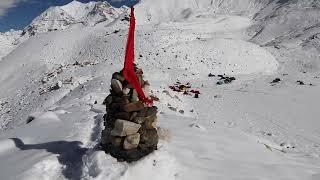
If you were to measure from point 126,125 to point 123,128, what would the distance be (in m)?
0.16

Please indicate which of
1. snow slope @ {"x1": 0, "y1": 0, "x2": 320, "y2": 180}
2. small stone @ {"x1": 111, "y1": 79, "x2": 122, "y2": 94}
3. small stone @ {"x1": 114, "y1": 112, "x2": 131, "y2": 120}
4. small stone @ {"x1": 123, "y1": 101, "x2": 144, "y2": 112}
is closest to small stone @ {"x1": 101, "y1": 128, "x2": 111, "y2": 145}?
snow slope @ {"x1": 0, "y1": 0, "x2": 320, "y2": 180}

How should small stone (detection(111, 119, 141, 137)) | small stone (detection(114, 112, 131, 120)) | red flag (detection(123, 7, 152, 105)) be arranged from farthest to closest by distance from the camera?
small stone (detection(114, 112, 131, 120))
red flag (detection(123, 7, 152, 105))
small stone (detection(111, 119, 141, 137))

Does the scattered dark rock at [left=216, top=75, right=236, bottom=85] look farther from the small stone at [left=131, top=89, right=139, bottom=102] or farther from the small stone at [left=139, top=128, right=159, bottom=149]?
the small stone at [left=131, top=89, right=139, bottom=102]

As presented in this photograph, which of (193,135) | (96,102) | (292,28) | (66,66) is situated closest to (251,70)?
(66,66)

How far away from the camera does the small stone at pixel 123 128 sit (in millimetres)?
13261

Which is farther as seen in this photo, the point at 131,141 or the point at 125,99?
the point at 125,99

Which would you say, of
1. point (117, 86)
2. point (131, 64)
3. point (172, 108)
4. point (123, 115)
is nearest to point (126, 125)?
point (123, 115)

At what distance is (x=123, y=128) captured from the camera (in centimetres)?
1321

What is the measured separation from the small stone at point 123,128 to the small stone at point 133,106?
1.39 feet

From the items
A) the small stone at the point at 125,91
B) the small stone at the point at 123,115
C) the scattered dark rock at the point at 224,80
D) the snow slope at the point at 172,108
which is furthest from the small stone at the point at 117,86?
the scattered dark rock at the point at 224,80

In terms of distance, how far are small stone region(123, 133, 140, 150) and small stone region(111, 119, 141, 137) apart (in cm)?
13

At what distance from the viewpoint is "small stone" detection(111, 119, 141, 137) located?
13261 mm

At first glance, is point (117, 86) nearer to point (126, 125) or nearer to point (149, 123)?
point (126, 125)

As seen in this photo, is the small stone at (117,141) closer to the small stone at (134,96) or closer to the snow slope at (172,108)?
the snow slope at (172,108)
